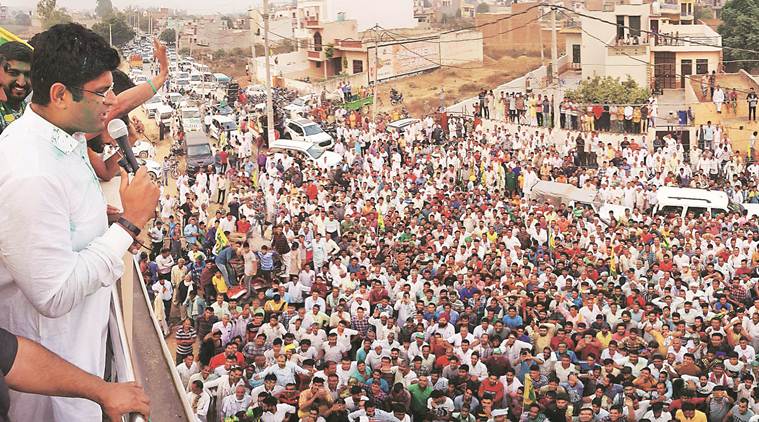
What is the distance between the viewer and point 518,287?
34.0 ft

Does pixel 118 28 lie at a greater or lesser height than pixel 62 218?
greater

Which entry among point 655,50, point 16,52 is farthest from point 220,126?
point 16,52

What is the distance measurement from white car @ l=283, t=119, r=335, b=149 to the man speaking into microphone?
20.8 m

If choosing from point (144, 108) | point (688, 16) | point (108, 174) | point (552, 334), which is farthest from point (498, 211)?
point (688, 16)

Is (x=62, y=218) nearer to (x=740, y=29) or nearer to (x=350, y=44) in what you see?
(x=350, y=44)

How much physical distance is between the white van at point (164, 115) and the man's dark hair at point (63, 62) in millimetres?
29894

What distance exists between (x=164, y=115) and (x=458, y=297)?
23.3 metres

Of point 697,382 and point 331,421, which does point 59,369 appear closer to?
point 331,421

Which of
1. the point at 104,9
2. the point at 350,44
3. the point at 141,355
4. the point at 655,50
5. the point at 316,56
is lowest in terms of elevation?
the point at 316,56

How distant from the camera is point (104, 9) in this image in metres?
71.1

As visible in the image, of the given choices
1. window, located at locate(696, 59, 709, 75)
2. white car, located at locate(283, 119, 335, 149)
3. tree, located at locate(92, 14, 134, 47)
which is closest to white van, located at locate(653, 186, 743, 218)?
white car, located at locate(283, 119, 335, 149)

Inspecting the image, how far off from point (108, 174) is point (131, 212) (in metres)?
0.63

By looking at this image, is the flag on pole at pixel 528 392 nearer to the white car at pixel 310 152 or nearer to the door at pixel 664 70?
the white car at pixel 310 152

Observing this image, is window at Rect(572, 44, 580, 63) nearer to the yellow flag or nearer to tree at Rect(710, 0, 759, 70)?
tree at Rect(710, 0, 759, 70)
